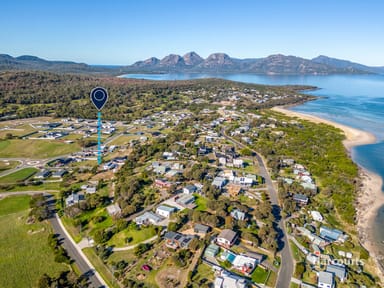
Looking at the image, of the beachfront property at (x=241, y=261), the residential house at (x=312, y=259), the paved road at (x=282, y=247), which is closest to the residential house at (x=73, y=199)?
the beachfront property at (x=241, y=261)

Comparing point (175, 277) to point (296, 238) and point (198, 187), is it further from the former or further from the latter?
point (198, 187)

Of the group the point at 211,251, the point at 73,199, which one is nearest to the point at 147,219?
the point at 211,251

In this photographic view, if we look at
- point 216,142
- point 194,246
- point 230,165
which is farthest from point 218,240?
point 216,142

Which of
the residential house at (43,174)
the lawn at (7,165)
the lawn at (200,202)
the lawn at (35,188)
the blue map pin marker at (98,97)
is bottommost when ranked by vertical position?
the lawn at (35,188)

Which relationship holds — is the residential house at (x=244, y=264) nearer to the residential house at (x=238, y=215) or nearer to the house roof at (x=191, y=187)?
the residential house at (x=238, y=215)

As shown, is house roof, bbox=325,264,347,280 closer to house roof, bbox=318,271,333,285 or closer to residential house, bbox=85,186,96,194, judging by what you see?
house roof, bbox=318,271,333,285

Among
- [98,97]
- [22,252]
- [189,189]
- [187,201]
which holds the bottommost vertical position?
[22,252]

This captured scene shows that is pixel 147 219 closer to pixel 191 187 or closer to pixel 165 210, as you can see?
pixel 165 210
